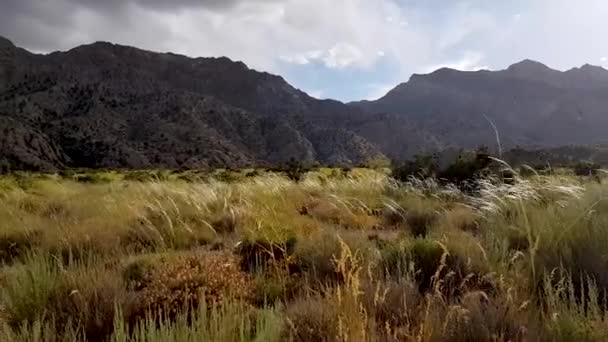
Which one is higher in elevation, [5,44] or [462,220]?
[5,44]

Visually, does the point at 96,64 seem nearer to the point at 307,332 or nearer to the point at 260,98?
the point at 260,98

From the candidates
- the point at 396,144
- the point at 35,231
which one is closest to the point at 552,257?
the point at 35,231

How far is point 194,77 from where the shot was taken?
577 feet

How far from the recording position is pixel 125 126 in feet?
298

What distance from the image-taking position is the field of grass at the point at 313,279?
10.8ft

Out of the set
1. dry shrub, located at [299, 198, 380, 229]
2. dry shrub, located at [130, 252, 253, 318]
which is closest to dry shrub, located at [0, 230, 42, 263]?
dry shrub, located at [130, 252, 253, 318]

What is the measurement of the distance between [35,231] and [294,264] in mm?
5028

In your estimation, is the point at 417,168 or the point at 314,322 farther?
the point at 417,168

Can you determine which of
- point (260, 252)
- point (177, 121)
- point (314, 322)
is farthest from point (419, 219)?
point (177, 121)

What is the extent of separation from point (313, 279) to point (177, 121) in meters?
92.9

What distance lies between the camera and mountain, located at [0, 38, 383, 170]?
257 ft

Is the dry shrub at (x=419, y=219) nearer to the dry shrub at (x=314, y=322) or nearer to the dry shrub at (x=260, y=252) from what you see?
the dry shrub at (x=260, y=252)

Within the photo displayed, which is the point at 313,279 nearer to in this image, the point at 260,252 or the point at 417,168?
the point at 260,252

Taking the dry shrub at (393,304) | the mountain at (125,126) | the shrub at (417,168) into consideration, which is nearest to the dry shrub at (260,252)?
the dry shrub at (393,304)
